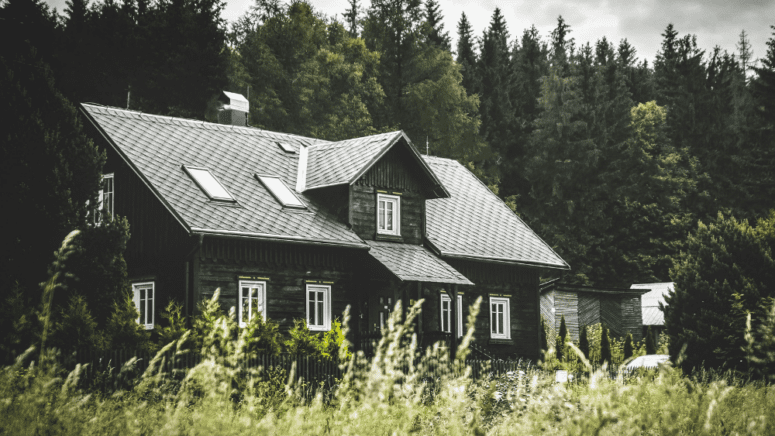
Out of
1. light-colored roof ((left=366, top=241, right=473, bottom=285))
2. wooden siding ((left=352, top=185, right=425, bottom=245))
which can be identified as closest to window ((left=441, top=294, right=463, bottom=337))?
light-colored roof ((left=366, top=241, right=473, bottom=285))

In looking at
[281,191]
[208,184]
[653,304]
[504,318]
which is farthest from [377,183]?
[653,304]

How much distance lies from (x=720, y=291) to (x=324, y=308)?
9.59m

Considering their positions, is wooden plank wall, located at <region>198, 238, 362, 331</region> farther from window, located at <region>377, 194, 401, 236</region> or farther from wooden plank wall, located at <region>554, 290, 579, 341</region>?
wooden plank wall, located at <region>554, 290, 579, 341</region>

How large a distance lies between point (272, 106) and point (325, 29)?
7104 mm

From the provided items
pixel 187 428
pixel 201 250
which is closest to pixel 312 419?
pixel 187 428

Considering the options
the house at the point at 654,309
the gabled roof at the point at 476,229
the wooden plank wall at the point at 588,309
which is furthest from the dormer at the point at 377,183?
the house at the point at 654,309

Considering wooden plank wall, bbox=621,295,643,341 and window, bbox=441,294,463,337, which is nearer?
window, bbox=441,294,463,337

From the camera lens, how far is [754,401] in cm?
955

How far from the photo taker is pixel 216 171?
22344 mm

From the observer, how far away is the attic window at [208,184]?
20.9 m

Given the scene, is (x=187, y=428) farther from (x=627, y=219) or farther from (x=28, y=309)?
(x=627, y=219)

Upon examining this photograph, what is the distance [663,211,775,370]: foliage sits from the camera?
18.7 meters

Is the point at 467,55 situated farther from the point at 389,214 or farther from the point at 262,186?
the point at 262,186

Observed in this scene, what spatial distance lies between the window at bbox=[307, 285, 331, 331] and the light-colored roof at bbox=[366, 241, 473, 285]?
162cm
